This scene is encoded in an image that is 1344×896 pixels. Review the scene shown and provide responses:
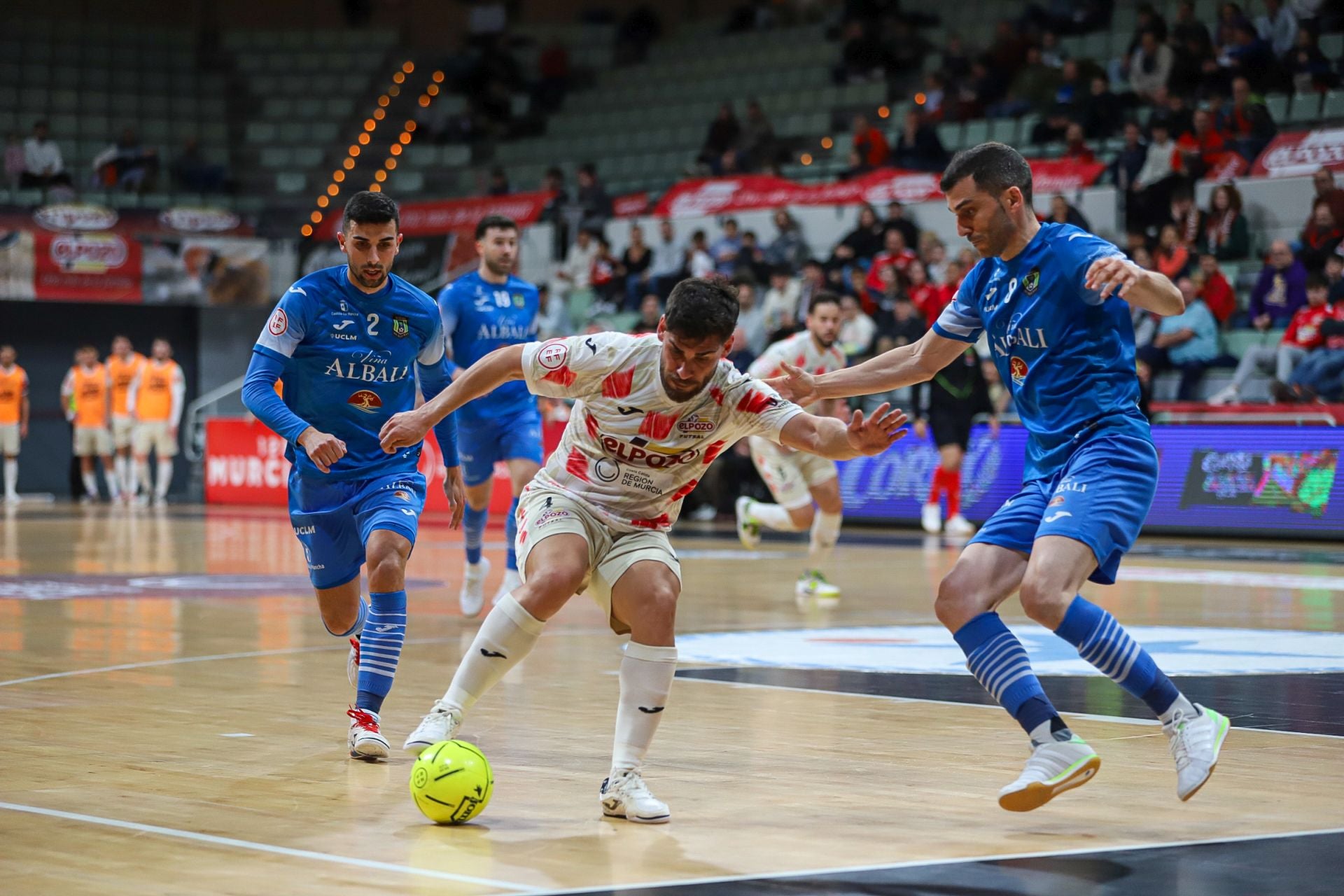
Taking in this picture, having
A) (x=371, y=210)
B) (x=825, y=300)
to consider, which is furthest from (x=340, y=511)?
(x=825, y=300)

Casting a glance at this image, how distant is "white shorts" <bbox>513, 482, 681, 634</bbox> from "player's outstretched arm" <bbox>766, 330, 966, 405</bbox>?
0.78 meters

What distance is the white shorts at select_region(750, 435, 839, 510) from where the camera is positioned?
43.2ft

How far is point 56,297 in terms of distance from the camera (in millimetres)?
30203

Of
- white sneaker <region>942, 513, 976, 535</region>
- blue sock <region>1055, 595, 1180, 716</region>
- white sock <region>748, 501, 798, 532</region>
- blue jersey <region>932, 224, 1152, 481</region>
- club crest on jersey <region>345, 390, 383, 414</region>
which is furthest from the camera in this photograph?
white sneaker <region>942, 513, 976, 535</region>

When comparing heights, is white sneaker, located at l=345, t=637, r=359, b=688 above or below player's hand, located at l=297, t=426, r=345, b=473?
below

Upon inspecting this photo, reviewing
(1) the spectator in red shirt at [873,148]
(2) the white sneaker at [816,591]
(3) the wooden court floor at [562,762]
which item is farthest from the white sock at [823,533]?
(1) the spectator in red shirt at [873,148]

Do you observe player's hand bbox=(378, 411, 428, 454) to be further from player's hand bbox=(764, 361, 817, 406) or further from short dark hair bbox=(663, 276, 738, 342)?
player's hand bbox=(764, 361, 817, 406)

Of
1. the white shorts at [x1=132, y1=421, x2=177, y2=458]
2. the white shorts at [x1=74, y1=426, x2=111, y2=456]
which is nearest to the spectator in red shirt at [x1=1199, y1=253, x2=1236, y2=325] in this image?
the white shorts at [x1=132, y1=421, x2=177, y2=458]

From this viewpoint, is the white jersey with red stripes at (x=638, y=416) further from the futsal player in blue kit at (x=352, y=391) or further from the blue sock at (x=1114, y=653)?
the futsal player in blue kit at (x=352, y=391)

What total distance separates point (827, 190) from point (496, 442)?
1411 cm

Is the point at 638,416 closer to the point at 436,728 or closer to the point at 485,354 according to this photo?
the point at 436,728

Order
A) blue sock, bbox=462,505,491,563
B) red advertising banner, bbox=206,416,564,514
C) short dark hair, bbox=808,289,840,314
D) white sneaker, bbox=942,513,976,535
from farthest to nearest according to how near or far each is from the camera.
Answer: red advertising banner, bbox=206,416,564,514
white sneaker, bbox=942,513,976,535
short dark hair, bbox=808,289,840,314
blue sock, bbox=462,505,491,563

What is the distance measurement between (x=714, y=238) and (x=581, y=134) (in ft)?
23.3

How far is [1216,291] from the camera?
2056cm
